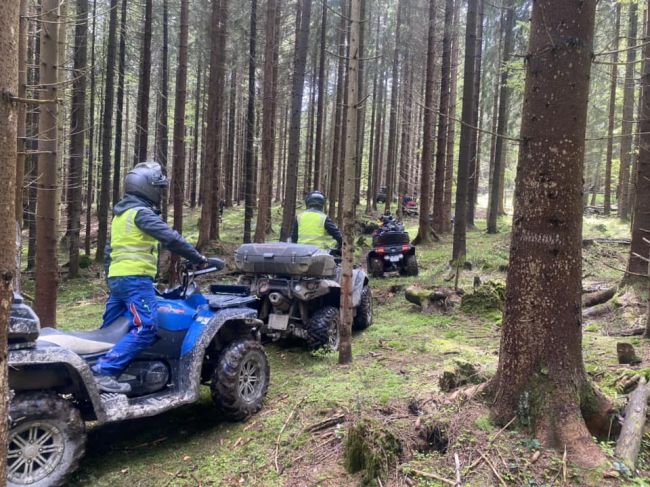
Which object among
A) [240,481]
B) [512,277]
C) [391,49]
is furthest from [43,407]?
[391,49]

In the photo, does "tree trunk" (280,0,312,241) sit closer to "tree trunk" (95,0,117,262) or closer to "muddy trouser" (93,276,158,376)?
"tree trunk" (95,0,117,262)

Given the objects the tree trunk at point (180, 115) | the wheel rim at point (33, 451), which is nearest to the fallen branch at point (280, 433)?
the wheel rim at point (33, 451)

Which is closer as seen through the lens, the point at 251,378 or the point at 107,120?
the point at 251,378

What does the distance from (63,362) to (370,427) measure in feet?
7.17

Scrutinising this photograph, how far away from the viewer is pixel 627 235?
17.0 metres

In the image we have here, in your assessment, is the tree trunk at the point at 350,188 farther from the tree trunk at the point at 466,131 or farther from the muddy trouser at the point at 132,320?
the tree trunk at the point at 466,131

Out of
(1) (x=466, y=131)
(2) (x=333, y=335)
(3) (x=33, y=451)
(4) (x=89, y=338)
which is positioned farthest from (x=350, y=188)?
(1) (x=466, y=131)

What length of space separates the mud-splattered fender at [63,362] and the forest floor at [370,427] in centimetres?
65

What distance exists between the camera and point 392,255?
12.6 m

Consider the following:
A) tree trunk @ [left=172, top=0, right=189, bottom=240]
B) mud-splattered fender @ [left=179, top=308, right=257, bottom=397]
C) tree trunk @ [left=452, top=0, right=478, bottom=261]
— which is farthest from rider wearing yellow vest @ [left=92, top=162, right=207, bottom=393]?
tree trunk @ [left=172, top=0, right=189, bottom=240]

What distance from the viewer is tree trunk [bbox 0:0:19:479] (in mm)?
2006

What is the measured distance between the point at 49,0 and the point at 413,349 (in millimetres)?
7140

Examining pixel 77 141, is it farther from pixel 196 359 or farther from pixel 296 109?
pixel 196 359

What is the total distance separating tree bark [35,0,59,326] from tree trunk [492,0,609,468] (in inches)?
257
